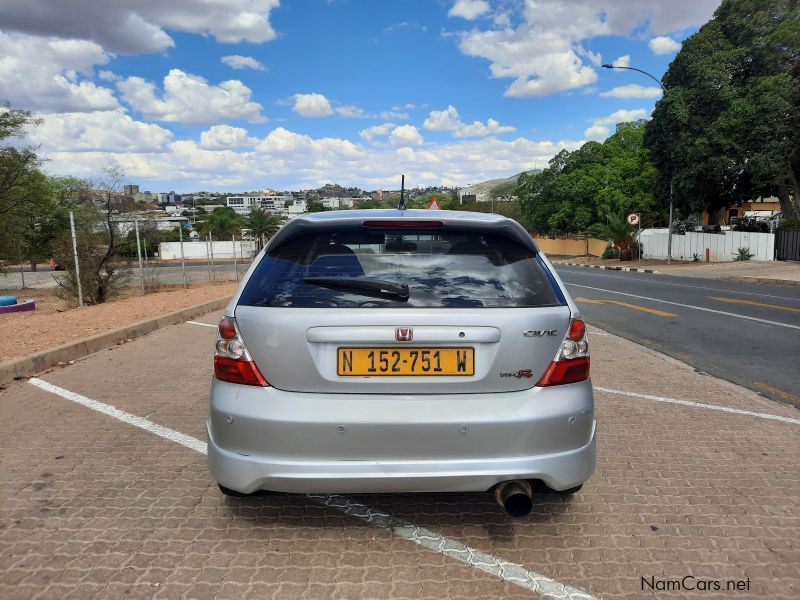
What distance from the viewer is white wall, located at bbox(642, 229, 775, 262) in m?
26.5

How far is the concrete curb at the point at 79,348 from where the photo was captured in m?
6.13

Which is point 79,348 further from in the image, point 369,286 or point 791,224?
point 791,224

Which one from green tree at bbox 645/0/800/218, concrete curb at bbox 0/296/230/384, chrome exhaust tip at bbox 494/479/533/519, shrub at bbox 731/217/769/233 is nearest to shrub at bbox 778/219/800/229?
green tree at bbox 645/0/800/218

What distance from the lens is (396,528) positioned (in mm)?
2881

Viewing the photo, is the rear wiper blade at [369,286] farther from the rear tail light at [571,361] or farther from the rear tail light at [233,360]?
the rear tail light at [571,361]

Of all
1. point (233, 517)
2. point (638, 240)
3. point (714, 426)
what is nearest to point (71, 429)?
point (233, 517)

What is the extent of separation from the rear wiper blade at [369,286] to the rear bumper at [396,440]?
17.9 inches

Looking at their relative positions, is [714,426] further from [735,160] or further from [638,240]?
[638,240]

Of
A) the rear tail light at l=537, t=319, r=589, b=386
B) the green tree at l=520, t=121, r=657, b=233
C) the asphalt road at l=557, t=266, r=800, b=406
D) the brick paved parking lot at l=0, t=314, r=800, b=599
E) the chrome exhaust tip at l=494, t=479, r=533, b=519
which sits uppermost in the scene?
the green tree at l=520, t=121, r=657, b=233

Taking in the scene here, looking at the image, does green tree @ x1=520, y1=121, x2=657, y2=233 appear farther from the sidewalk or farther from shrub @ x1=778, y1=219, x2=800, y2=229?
the sidewalk

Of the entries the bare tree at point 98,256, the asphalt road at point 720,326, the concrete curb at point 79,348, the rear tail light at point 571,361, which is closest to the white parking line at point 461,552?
the rear tail light at point 571,361

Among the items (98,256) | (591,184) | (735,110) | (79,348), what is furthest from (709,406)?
(591,184)

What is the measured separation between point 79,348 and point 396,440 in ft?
20.8

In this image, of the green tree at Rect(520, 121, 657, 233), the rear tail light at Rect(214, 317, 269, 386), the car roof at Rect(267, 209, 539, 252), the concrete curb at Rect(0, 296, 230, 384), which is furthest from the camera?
the green tree at Rect(520, 121, 657, 233)
